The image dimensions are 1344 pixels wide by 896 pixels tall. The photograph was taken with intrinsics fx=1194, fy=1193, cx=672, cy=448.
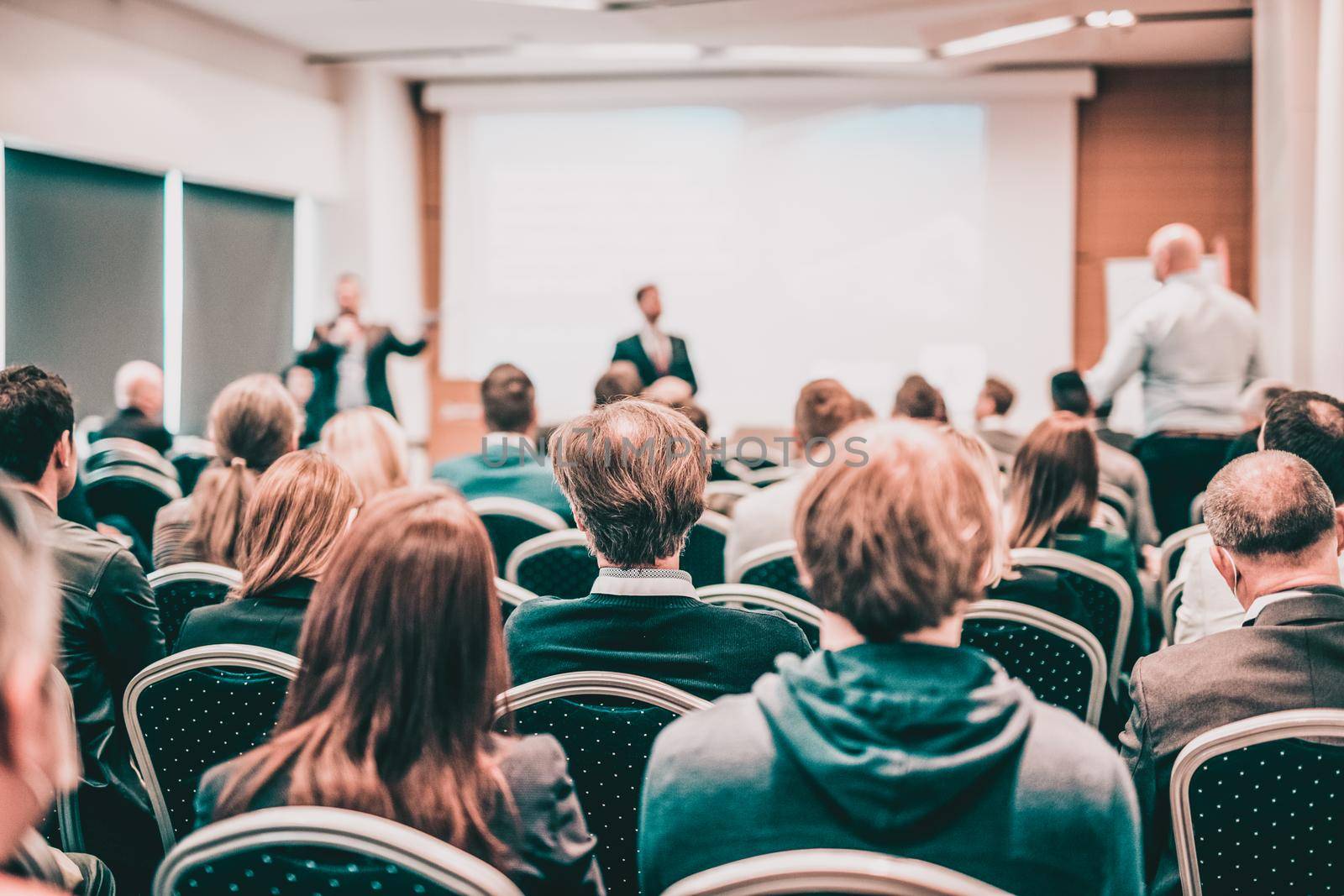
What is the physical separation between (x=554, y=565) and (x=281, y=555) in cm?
97

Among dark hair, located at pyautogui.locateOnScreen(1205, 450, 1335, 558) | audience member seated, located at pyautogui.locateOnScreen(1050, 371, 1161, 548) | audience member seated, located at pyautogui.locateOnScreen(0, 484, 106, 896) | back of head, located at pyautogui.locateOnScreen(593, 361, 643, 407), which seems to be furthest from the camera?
back of head, located at pyautogui.locateOnScreen(593, 361, 643, 407)

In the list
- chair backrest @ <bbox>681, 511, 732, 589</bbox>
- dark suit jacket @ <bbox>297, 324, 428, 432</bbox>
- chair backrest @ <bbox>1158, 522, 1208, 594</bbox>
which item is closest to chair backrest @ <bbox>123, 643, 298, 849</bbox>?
chair backrest @ <bbox>681, 511, 732, 589</bbox>

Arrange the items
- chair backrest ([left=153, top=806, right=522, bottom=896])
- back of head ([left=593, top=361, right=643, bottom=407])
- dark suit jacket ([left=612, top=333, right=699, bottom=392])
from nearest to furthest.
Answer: chair backrest ([left=153, top=806, right=522, bottom=896])
back of head ([left=593, top=361, right=643, bottom=407])
dark suit jacket ([left=612, top=333, right=699, bottom=392])

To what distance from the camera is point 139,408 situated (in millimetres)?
4859

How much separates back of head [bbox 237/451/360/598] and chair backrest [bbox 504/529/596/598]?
2.55 feet

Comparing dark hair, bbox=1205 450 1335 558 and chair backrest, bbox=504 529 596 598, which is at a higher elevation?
dark hair, bbox=1205 450 1335 558

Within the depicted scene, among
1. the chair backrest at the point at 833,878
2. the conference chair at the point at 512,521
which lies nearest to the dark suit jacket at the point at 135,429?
the conference chair at the point at 512,521

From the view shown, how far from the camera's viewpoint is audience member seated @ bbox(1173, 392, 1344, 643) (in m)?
2.42

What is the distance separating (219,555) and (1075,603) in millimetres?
1924

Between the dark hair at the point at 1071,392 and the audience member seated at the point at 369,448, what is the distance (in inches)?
97.3

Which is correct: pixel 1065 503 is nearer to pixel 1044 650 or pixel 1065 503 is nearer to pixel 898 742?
pixel 1044 650

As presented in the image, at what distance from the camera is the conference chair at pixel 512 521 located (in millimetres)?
3262

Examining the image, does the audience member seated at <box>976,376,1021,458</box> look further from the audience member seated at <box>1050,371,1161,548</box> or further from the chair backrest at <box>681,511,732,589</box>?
the chair backrest at <box>681,511,732,589</box>

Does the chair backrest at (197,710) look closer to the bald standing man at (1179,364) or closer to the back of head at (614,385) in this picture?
the back of head at (614,385)
